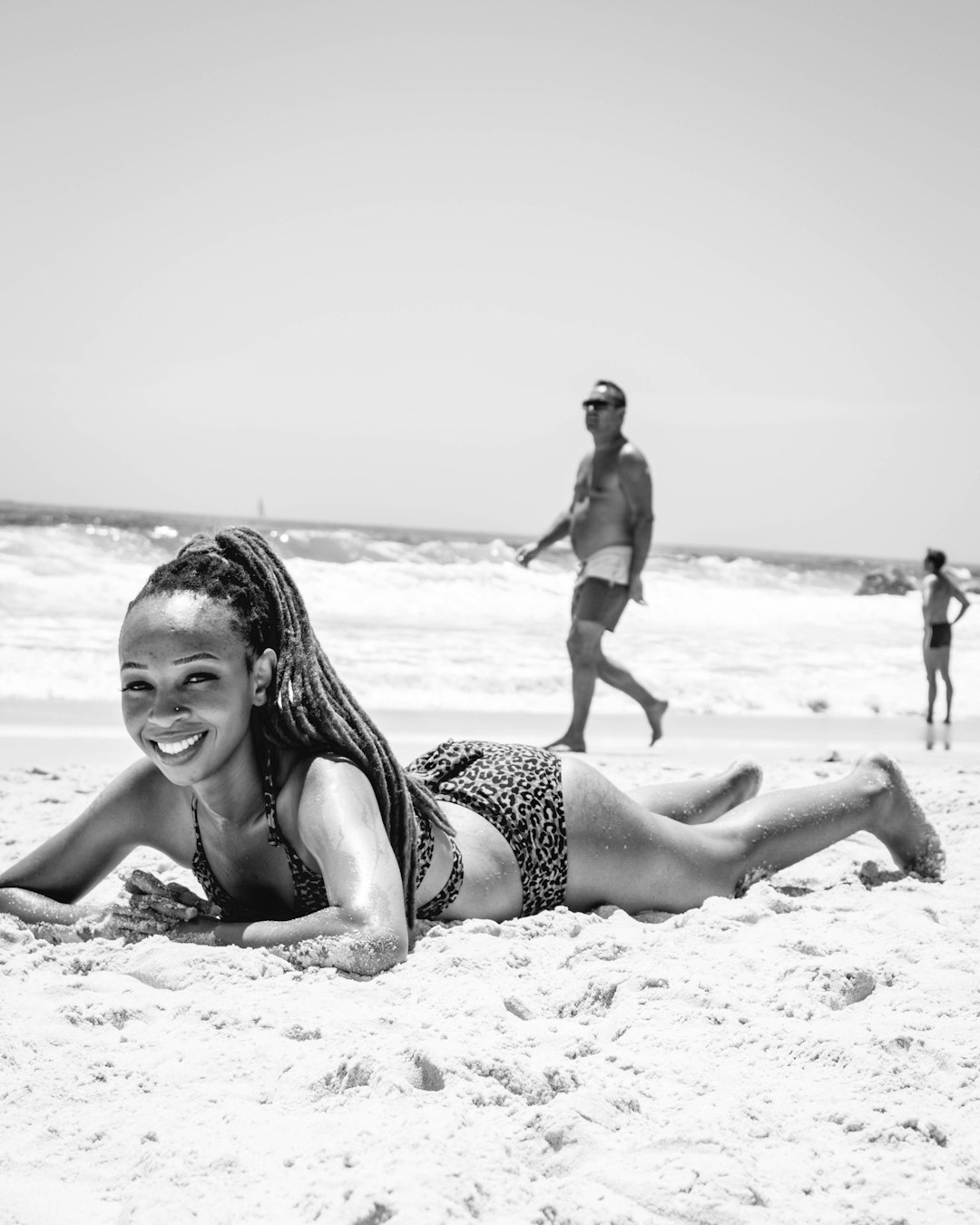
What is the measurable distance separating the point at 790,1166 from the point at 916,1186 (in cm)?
17

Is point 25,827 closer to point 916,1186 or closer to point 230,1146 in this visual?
point 230,1146

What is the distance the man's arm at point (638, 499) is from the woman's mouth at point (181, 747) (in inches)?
186

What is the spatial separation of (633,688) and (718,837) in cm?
371

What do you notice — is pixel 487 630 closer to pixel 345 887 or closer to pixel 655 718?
pixel 655 718

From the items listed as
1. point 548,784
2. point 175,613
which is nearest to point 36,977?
point 175,613

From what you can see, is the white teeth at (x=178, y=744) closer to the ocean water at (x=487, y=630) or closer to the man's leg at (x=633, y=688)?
the man's leg at (x=633, y=688)

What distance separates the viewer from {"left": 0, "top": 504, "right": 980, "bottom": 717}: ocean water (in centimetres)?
957

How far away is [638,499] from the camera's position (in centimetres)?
695

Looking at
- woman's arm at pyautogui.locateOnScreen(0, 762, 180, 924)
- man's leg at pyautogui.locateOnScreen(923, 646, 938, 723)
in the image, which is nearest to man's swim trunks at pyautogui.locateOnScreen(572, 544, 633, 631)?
man's leg at pyautogui.locateOnScreen(923, 646, 938, 723)

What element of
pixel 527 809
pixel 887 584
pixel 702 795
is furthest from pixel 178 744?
pixel 887 584

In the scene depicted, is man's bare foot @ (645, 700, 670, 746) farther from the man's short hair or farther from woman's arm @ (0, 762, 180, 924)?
woman's arm @ (0, 762, 180, 924)

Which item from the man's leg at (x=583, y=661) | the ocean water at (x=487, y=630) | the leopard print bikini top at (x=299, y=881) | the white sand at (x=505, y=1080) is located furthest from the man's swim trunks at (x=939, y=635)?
the leopard print bikini top at (x=299, y=881)

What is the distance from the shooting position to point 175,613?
8.04 feet

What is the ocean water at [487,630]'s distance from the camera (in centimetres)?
957
